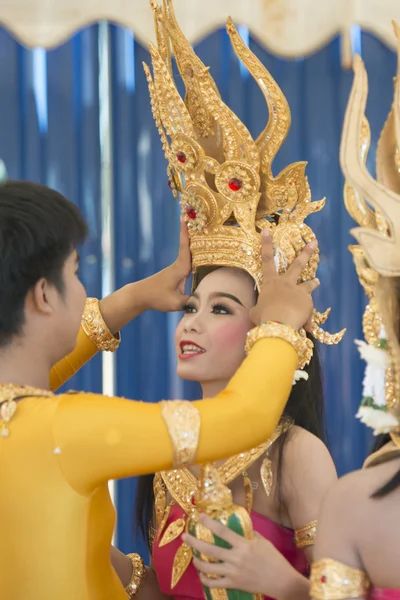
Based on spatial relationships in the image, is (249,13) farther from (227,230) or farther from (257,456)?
(257,456)

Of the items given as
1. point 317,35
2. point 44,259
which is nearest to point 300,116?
point 317,35

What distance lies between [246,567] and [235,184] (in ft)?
2.68

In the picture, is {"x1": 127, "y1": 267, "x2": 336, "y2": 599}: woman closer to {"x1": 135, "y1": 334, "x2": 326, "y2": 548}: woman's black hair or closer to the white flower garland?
{"x1": 135, "y1": 334, "x2": 326, "y2": 548}: woman's black hair

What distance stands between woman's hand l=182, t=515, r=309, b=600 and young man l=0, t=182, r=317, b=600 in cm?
14

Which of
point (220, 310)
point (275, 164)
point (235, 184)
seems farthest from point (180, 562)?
point (275, 164)

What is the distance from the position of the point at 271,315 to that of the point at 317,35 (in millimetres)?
1914

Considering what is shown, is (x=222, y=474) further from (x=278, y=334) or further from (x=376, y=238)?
(x=376, y=238)

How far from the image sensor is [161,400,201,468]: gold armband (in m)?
1.21

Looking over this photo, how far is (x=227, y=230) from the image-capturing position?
69.3 inches

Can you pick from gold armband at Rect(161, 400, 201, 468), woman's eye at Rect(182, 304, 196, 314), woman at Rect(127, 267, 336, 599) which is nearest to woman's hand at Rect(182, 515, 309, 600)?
gold armband at Rect(161, 400, 201, 468)

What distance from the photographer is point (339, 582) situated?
108cm

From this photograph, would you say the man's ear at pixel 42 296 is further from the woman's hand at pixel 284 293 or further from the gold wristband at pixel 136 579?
the gold wristband at pixel 136 579

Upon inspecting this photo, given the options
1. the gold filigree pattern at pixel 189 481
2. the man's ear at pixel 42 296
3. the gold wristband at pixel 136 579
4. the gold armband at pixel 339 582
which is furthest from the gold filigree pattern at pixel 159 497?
the gold armband at pixel 339 582

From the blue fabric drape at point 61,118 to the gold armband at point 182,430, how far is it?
1895 millimetres
